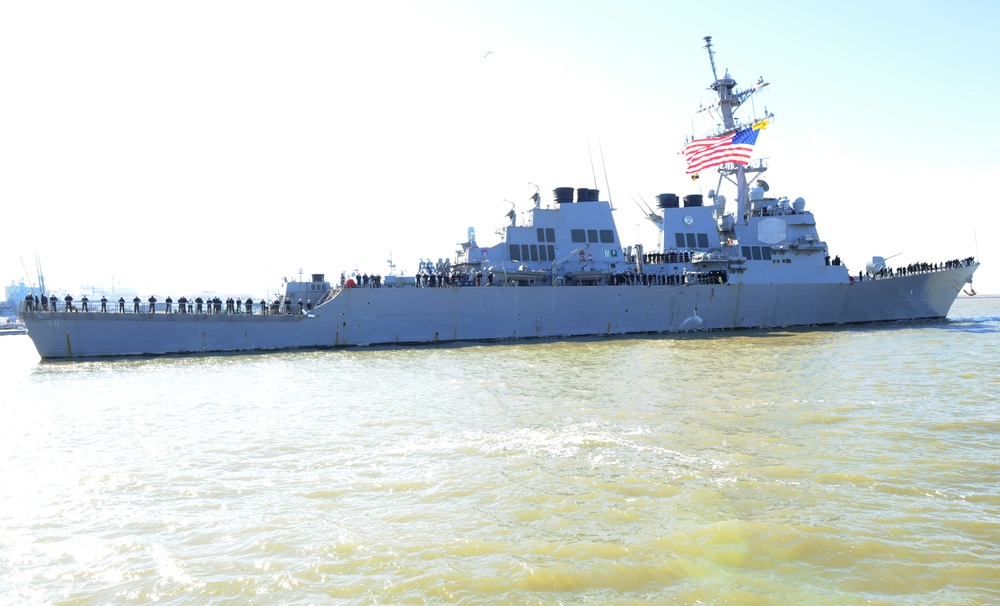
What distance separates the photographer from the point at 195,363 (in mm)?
21125

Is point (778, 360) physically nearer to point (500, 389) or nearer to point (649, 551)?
point (500, 389)

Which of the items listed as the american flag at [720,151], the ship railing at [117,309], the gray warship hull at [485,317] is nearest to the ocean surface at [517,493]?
the gray warship hull at [485,317]

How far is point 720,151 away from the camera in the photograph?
93.1 ft

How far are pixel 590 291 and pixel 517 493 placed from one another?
20.3 m

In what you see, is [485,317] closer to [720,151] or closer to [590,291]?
[590,291]

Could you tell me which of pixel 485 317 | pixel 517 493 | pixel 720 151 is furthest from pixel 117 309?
pixel 720 151

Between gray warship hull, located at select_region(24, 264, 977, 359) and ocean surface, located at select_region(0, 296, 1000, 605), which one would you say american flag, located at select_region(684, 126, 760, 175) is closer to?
gray warship hull, located at select_region(24, 264, 977, 359)

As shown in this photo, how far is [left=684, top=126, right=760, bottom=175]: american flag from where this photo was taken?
28.0 meters

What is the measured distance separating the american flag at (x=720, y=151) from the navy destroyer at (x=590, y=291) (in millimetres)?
61

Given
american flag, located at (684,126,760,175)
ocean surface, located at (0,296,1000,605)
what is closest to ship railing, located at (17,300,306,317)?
ocean surface, located at (0,296,1000,605)

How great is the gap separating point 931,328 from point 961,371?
15824 mm

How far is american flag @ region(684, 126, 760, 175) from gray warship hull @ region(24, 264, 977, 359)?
583cm

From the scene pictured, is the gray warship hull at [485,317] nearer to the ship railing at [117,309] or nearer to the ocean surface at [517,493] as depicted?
the ship railing at [117,309]

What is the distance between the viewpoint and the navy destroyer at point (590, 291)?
78.2ft
